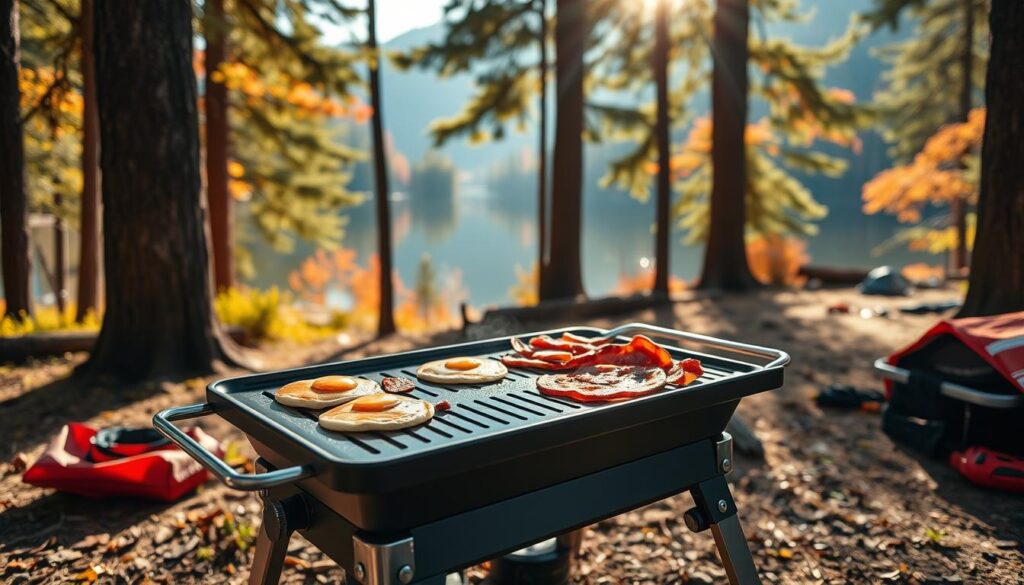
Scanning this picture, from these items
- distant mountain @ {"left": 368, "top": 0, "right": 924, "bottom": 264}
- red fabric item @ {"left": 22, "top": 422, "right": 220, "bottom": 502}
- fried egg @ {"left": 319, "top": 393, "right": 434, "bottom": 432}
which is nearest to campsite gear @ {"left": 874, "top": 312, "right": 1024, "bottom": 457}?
fried egg @ {"left": 319, "top": 393, "right": 434, "bottom": 432}

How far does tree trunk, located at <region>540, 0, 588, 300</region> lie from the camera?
9266 mm

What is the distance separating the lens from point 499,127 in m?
11.0

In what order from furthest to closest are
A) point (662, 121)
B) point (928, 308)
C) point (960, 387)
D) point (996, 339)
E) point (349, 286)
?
1. point (349, 286)
2. point (662, 121)
3. point (928, 308)
4. point (960, 387)
5. point (996, 339)

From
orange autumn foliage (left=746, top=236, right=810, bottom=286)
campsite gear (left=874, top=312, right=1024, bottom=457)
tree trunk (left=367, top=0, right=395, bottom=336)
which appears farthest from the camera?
orange autumn foliage (left=746, top=236, right=810, bottom=286)

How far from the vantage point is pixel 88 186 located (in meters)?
7.70

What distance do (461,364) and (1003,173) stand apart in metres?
3.68

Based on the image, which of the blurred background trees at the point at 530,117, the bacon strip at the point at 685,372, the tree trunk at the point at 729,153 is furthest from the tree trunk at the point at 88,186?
the tree trunk at the point at 729,153

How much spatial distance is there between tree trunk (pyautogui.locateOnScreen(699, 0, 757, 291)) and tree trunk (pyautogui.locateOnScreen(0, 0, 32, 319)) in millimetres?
8652

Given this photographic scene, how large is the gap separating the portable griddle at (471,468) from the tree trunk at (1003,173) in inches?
113

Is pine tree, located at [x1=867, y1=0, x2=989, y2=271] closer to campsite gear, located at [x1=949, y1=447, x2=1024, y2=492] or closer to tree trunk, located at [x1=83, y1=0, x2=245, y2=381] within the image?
campsite gear, located at [x1=949, y1=447, x2=1024, y2=492]

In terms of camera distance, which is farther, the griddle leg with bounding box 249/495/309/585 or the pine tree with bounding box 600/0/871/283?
the pine tree with bounding box 600/0/871/283

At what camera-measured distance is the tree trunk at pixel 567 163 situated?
9266 mm

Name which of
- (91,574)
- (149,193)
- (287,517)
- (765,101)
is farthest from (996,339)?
(765,101)

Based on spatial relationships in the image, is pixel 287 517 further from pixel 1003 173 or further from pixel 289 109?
pixel 289 109
